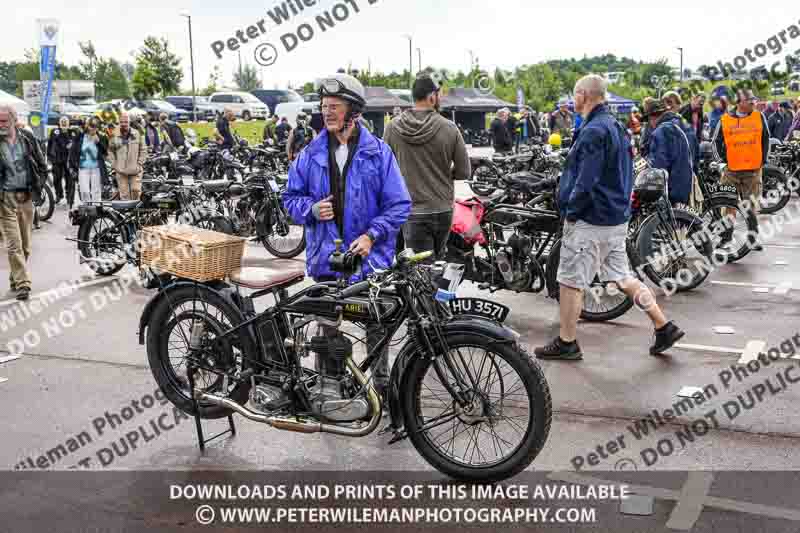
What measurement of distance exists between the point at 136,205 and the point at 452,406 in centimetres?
662

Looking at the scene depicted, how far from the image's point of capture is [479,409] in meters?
4.25

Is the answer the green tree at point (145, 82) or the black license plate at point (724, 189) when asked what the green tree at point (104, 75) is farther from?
the black license plate at point (724, 189)

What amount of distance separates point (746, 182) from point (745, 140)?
59cm

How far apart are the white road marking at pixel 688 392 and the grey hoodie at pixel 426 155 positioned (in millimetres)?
2108

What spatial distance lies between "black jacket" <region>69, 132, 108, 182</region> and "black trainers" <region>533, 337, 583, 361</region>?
11.0 metres

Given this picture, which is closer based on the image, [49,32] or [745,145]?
[745,145]

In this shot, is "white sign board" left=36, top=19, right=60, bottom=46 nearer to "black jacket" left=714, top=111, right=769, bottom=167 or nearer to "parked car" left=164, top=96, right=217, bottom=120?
"black jacket" left=714, top=111, right=769, bottom=167

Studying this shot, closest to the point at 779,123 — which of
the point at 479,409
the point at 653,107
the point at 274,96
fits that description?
the point at 653,107

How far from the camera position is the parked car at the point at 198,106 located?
158ft

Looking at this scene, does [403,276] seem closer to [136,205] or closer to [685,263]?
[685,263]

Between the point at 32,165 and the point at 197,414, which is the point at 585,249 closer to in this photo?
the point at 197,414

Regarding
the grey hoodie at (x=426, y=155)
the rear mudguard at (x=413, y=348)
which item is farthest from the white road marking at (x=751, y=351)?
the rear mudguard at (x=413, y=348)

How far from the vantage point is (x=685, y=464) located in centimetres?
452

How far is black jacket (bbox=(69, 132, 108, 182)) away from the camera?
A: 1540cm
